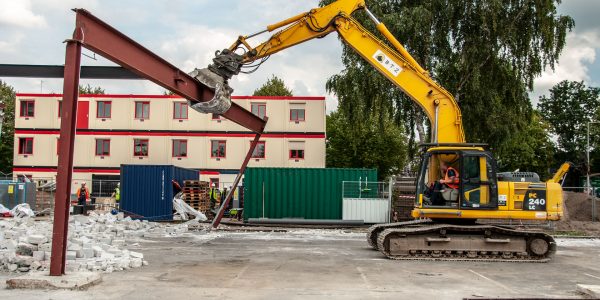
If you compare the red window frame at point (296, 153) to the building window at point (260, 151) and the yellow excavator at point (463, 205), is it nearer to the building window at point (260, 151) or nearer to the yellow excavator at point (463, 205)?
the building window at point (260, 151)

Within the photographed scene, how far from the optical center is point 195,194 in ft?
94.3

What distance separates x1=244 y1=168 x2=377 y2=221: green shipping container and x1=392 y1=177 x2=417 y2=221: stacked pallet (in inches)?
78.7

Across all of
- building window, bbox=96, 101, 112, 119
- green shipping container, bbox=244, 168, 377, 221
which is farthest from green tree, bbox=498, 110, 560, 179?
building window, bbox=96, 101, 112, 119

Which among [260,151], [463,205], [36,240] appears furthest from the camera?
[260,151]

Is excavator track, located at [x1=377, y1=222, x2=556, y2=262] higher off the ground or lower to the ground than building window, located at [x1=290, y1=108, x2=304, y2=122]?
lower

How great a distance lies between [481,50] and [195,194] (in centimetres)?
1680

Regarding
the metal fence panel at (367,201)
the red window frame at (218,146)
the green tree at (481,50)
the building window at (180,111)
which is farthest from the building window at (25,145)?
the metal fence panel at (367,201)

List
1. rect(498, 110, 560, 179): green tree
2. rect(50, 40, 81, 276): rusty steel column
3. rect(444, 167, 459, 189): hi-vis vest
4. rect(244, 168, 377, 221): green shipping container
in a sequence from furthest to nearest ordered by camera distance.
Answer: rect(498, 110, 560, 179): green tree, rect(244, 168, 377, 221): green shipping container, rect(444, 167, 459, 189): hi-vis vest, rect(50, 40, 81, 276): rusty steel column

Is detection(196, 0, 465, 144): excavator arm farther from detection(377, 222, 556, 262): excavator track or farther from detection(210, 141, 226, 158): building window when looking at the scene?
detection(210, 141, 226, 158): building window

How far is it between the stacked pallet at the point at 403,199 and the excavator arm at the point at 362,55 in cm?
1056

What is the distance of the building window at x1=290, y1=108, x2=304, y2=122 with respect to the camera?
144 ft

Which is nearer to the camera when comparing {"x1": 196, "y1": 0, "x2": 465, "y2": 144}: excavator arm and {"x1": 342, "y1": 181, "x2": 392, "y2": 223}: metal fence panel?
{"x1": 196, "y1": 0, "x2": 465, "y2": 144}: excavator arm

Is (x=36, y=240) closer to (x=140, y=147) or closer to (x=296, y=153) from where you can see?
(x=296, y=153)

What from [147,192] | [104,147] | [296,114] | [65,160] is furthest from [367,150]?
[65,160]
